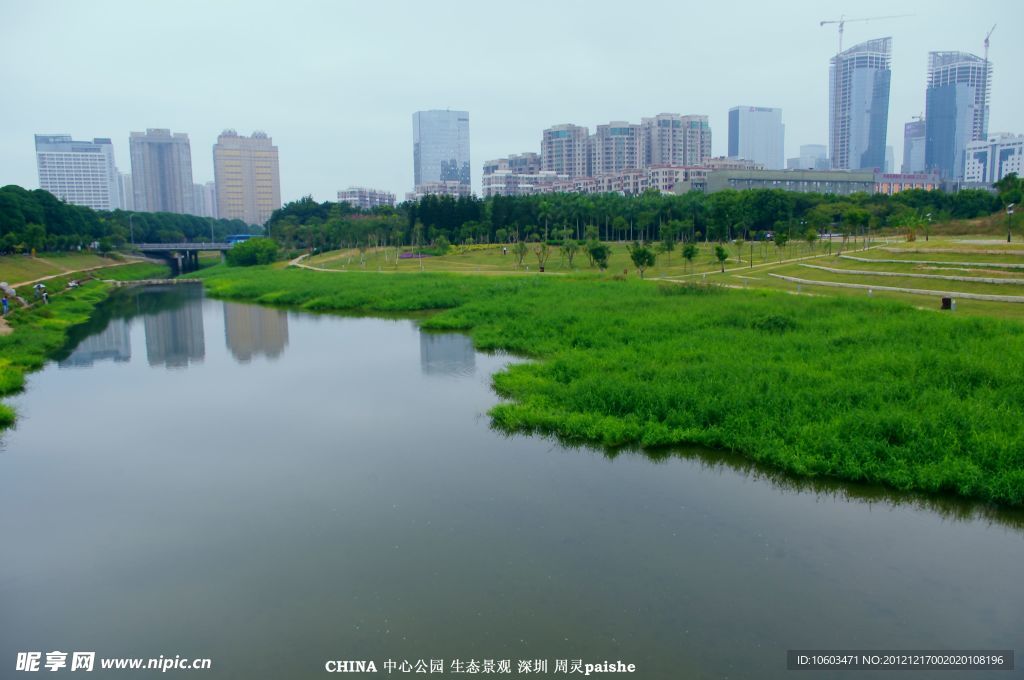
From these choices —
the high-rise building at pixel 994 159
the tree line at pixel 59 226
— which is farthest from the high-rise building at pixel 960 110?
the tree line at pixel 59 226

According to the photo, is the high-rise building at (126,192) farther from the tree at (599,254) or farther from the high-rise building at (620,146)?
the tree at (599,254)

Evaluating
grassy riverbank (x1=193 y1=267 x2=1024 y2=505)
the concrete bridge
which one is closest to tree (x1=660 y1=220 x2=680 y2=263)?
grassy riverbank (x1=193 y1=267 x2=1024 y2=505)

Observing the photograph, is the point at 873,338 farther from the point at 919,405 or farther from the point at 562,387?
the point at 562,387

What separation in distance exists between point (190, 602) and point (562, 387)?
9.01 meters

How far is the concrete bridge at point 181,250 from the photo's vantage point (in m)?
79.6

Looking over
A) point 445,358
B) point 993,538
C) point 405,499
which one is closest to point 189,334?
point 445,358

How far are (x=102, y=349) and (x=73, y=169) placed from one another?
15957cm

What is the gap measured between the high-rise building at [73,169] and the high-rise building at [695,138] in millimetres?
124122

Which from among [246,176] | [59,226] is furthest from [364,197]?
[59,226]

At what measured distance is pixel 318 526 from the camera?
983 centimetres

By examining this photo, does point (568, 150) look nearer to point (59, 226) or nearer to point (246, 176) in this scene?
point (246, 176)

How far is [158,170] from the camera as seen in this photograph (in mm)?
172500

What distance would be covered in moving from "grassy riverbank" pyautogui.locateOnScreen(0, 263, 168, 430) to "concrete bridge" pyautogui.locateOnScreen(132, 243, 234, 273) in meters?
28.7

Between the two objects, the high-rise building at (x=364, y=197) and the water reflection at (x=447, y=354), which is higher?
the high-rise building at (x=364, y=197)
